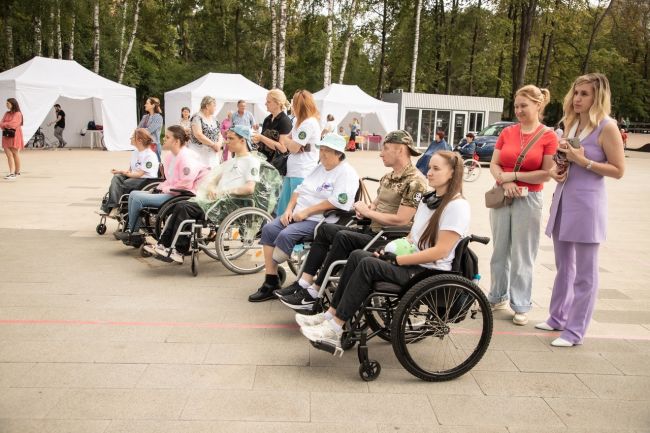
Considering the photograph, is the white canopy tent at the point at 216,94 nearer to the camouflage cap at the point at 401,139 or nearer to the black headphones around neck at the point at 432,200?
the camouflage cap at the point at 401,139

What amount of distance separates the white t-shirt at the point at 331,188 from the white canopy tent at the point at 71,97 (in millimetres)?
17325

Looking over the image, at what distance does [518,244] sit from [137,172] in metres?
4.36

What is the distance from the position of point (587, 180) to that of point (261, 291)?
2.59m

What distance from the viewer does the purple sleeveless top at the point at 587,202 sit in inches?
158

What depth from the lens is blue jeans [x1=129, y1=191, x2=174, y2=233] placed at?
5.96m

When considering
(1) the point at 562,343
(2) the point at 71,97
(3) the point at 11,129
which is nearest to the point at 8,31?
(2) the point at 71,97

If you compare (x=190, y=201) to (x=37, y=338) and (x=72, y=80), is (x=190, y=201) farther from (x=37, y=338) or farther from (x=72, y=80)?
(x=72, y=80)

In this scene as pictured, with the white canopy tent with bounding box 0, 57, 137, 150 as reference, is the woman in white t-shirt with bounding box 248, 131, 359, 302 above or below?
below

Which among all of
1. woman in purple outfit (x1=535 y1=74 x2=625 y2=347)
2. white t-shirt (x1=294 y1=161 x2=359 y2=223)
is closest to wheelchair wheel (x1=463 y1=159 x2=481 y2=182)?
white t-shirt (x1=294 y1=161 x2=359 y2=223)

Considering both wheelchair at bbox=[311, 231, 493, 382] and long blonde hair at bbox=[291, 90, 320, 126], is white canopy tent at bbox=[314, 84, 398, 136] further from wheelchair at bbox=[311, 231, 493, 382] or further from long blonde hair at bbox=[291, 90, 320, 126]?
wheelchair at bbox=[311, 231, 493, 382]

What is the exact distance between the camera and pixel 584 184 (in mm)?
4051

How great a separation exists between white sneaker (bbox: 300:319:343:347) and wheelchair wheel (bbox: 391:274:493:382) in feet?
1.14

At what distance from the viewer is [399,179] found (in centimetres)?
425

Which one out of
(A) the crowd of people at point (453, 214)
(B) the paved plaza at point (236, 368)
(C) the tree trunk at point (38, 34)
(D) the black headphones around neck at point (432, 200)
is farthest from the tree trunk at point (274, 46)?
(D) the black headphones around neck at point (432, 200)
